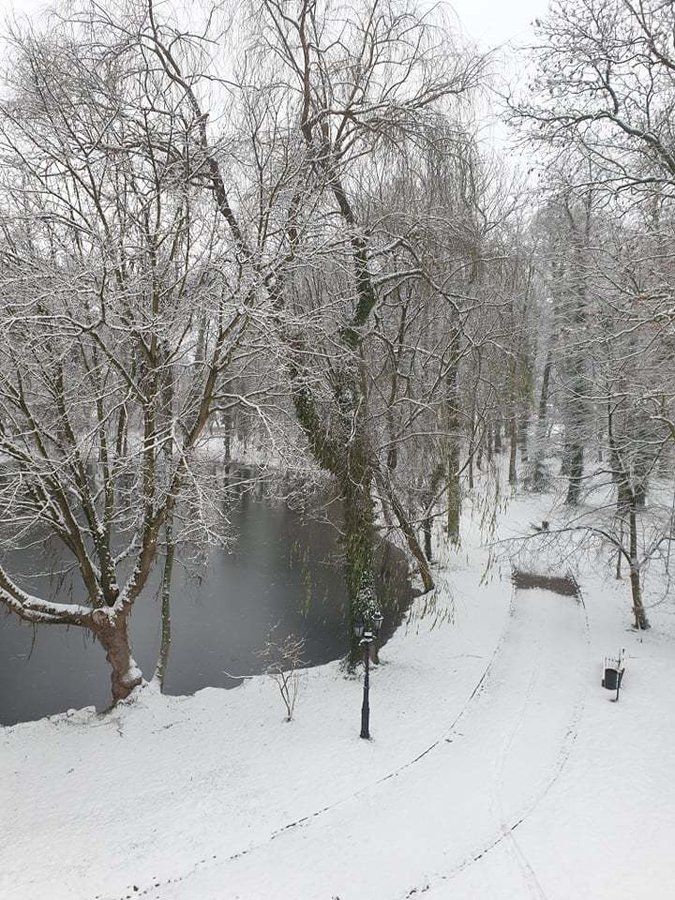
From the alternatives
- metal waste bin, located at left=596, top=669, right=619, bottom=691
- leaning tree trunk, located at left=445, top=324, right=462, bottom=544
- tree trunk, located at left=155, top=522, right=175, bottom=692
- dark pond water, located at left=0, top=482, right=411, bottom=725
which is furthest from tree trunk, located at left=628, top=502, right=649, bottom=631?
tree trunk, located at left=155, top=522, right=175, bottom=692

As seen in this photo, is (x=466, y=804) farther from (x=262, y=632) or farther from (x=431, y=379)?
(x=431, y=379)

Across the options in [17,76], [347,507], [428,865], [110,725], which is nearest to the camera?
[428,865]

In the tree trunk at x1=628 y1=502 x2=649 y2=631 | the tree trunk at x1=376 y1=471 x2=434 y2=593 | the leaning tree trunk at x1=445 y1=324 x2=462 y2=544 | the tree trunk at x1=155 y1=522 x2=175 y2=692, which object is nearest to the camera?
the tree trunk at x1=155 y1=522 x2=175 y2=692

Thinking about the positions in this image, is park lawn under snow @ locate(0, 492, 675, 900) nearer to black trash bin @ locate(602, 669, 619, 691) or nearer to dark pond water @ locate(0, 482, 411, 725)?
black trash bin @ locate(602, 669, 619, 691)

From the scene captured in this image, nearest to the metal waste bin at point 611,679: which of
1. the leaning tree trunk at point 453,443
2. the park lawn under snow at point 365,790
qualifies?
the park lawn under snow at point 365,790

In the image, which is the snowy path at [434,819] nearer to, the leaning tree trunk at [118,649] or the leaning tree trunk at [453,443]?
the leaning tree trunk at [118,649]

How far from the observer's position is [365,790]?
23.1 ft

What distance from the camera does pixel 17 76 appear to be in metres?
6.94

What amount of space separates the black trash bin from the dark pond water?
198 inches

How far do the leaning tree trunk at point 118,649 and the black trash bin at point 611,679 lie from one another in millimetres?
7432

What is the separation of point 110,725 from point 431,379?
35.9 ft

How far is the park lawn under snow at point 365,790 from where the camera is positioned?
571 cm

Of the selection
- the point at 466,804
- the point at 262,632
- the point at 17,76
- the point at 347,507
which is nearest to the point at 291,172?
the point at 17,76

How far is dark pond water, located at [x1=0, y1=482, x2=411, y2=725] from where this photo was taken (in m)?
11.4
